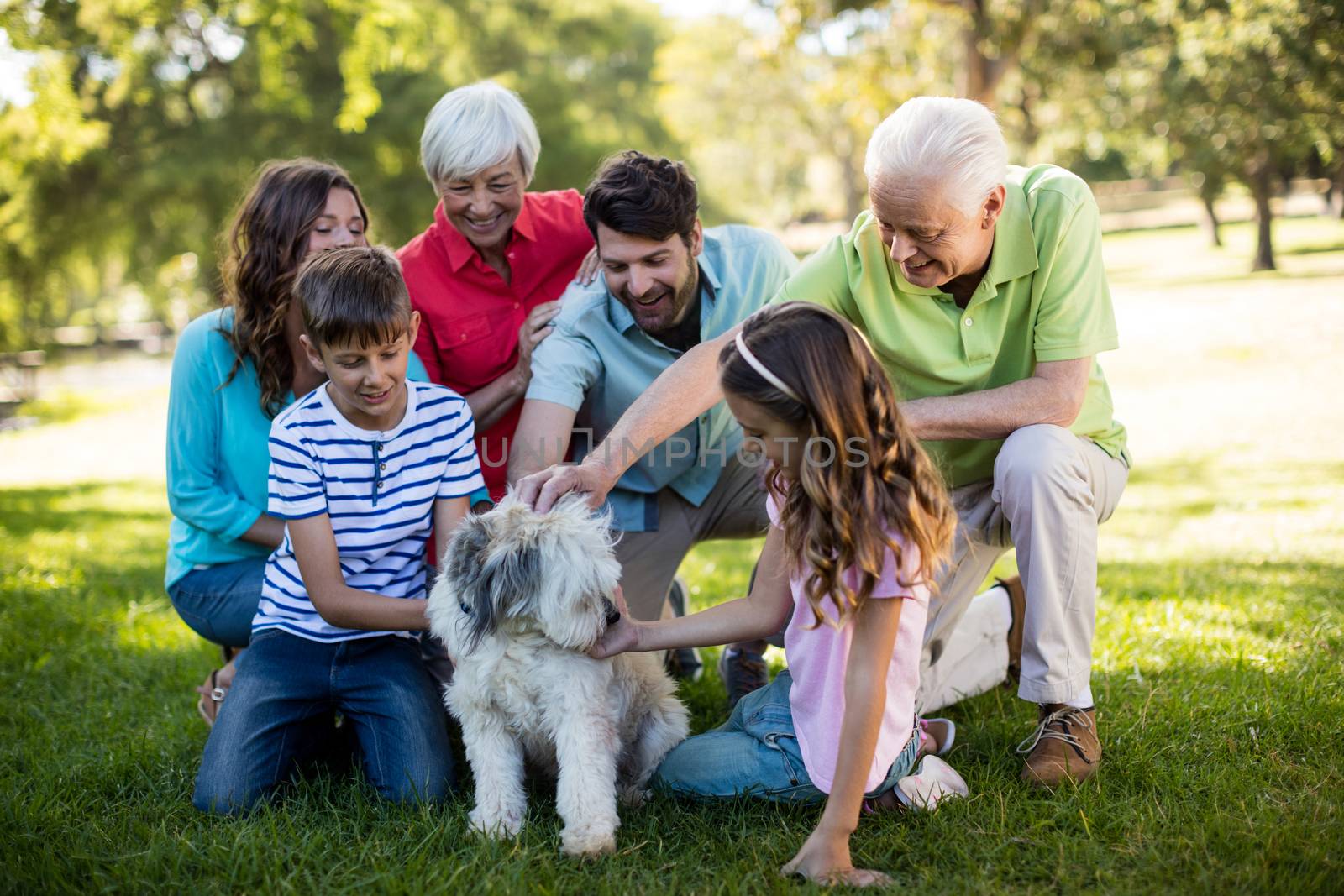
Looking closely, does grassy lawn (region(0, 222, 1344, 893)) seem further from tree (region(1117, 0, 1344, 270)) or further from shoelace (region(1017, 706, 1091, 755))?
tree (region(1117, 0, 1344, 270))

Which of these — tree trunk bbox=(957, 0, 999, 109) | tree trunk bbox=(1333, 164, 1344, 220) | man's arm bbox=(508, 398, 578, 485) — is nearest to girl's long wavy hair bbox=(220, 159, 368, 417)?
man's arm bbox=(508, 398, 578, 485)

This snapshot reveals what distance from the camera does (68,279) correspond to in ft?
61.3

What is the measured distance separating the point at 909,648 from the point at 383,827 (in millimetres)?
1515

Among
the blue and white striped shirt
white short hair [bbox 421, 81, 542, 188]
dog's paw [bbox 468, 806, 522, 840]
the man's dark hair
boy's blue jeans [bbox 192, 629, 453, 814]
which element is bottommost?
dog's paw [bbox 468, 806, 522, 840]

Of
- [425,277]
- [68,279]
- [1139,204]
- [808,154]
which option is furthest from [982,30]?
[1139,204]

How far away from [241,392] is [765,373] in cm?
220

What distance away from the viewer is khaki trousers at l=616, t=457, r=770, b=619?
13.4 ft

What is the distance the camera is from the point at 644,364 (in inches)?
154

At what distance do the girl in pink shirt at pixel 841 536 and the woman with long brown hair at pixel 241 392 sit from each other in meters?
1.67

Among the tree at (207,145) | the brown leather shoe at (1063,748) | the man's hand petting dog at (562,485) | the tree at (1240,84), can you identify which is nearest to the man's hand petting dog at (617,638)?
the man's hand petting dog at (562,485)

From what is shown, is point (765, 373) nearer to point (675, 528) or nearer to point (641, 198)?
point (641, 198)

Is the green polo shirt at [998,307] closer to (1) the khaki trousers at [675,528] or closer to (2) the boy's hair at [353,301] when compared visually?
(1) the khaki trousers at [675,528]

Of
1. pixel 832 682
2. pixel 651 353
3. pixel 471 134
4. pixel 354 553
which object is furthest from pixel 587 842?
pixel 471 134

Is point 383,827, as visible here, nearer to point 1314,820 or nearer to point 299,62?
point 1314,820
